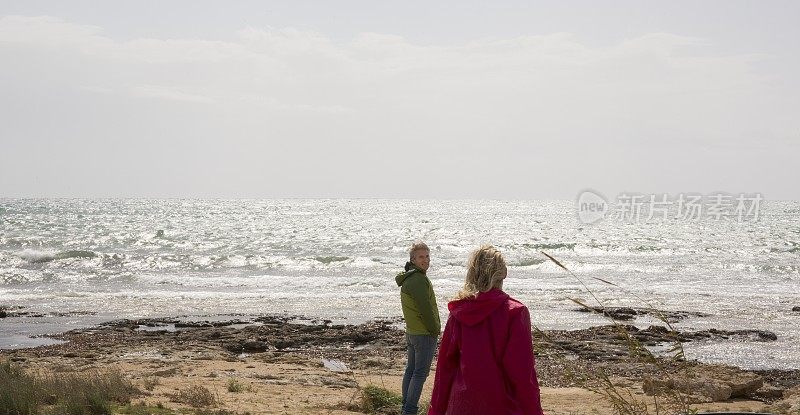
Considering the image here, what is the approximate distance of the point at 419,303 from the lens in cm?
612

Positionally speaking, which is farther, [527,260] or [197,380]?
[527,260]

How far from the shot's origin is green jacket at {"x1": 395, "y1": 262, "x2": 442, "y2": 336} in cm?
612

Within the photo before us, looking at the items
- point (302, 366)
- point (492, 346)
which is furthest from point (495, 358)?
point (302, 366)

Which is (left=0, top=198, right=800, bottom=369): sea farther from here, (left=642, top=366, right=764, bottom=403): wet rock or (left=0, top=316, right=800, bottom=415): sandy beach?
(left=642, top=366, right=764, bottom=403): wet rock

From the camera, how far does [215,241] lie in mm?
51031

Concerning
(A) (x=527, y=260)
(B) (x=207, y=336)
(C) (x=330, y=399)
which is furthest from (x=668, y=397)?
(A) (x=527, y=260)

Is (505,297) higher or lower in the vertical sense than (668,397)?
higher

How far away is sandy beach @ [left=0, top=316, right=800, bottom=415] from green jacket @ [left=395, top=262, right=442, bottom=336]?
0.92m

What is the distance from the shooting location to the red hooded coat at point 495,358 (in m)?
3.81

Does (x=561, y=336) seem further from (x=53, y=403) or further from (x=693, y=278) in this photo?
(x=693, y=278)

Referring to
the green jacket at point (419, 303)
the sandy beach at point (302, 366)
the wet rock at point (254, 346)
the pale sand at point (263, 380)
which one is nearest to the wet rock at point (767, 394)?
the sandy beach at point (302, 366)

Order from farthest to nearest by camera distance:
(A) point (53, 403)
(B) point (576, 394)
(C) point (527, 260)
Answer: (C) point (527, 260), (B) point (576, 394), (A) point (53, 403)

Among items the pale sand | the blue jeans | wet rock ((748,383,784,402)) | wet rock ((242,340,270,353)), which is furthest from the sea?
wet rock ((242,340,270,353))

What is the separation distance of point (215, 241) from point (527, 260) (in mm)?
23191
